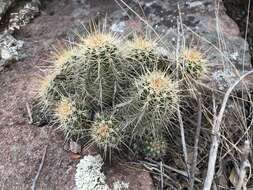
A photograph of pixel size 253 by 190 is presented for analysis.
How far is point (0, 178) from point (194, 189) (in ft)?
3.14

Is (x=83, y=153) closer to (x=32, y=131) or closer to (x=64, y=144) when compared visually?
(x=64, y=144)

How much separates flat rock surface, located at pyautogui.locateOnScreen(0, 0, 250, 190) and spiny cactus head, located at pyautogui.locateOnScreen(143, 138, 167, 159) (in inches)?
4.3

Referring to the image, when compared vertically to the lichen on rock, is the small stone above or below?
above

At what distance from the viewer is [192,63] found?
2465mm

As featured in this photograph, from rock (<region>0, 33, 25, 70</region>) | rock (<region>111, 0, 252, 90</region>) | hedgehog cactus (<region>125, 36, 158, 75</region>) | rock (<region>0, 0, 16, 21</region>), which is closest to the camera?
hedgehog cactus (<region>125, 36, 158, 75</region>)

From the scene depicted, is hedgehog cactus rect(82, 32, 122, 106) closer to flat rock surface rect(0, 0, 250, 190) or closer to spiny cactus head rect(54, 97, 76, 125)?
spiny cactus head rect(54, 97, 76, 125)

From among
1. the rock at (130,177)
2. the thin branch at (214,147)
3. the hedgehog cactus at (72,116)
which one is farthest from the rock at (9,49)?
the thin branch at (214,147)

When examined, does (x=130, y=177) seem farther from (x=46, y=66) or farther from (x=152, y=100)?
(x=46, y=66)

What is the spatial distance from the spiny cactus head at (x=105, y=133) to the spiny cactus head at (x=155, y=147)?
188 mm

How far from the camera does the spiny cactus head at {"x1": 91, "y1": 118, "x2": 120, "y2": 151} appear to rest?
234 cm

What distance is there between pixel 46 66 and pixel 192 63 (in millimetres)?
820

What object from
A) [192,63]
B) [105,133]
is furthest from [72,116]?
[192,63]

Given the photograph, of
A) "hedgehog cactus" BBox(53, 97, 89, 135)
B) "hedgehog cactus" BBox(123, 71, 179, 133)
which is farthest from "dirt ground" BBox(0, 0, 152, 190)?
"hedgehog cactus" BBox(123, 71, 179, 133)

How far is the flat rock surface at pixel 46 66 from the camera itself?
2512 mm
